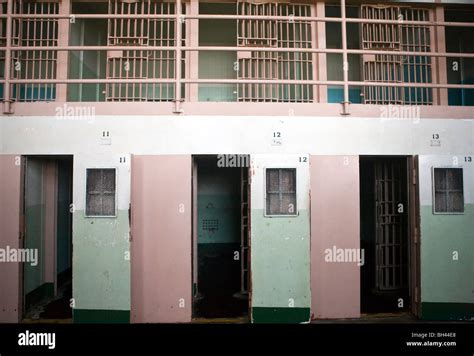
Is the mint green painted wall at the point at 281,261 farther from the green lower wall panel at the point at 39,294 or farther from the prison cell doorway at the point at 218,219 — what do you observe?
the green lower wall panel at the point at 39,294

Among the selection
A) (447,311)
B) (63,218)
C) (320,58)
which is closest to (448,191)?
(447,311)

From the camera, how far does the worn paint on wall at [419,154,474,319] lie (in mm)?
4215

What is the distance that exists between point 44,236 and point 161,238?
2521mm

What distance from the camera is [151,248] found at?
4.17 meters

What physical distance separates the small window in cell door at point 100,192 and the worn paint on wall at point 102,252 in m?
0.06

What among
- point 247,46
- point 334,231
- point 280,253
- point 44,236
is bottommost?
point 280,253

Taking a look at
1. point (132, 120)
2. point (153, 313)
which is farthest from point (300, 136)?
point (153, 313)

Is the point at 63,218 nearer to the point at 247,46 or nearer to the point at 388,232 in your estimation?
the point at 247,46

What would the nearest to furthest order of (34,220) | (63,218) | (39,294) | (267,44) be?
1. (34,220)
2. (39,294)
3. (267,44)
4. (63,218)

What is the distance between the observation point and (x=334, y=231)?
4324 millimetres

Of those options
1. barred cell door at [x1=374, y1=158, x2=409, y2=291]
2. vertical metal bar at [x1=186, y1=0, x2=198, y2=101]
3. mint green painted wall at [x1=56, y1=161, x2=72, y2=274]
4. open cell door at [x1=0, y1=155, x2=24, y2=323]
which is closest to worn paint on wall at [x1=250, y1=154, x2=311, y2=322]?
vertical metal bar at [x1=186, y1=0, x2=198, y2=101]

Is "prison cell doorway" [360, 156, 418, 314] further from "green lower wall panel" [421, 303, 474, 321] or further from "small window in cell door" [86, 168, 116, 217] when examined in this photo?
"small window in cell door" [86, 168, 116, 217]

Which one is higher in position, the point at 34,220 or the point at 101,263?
the point at 34,220

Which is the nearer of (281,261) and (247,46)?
(281,261)
